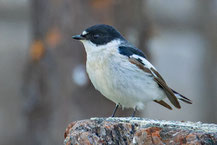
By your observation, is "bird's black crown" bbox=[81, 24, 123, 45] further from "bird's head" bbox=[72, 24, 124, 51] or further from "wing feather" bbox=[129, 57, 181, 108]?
"wing feather" bbox=[129, 57, 181, 108]

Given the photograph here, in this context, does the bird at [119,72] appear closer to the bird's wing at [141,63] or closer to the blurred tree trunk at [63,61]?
the bird's wing at [141,63]

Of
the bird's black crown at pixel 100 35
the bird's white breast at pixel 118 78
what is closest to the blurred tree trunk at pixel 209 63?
the bird's black crown at pixel 100 35

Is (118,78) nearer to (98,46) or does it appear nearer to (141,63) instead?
(141,63)

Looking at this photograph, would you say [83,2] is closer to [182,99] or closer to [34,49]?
[34,49]

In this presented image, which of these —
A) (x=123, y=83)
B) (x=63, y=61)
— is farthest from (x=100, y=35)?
(x=63, y=61)

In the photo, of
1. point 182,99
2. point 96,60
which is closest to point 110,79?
point 96,60

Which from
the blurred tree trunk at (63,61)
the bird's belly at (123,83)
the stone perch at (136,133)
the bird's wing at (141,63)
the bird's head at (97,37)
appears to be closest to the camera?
the stone perch at (136,133)
